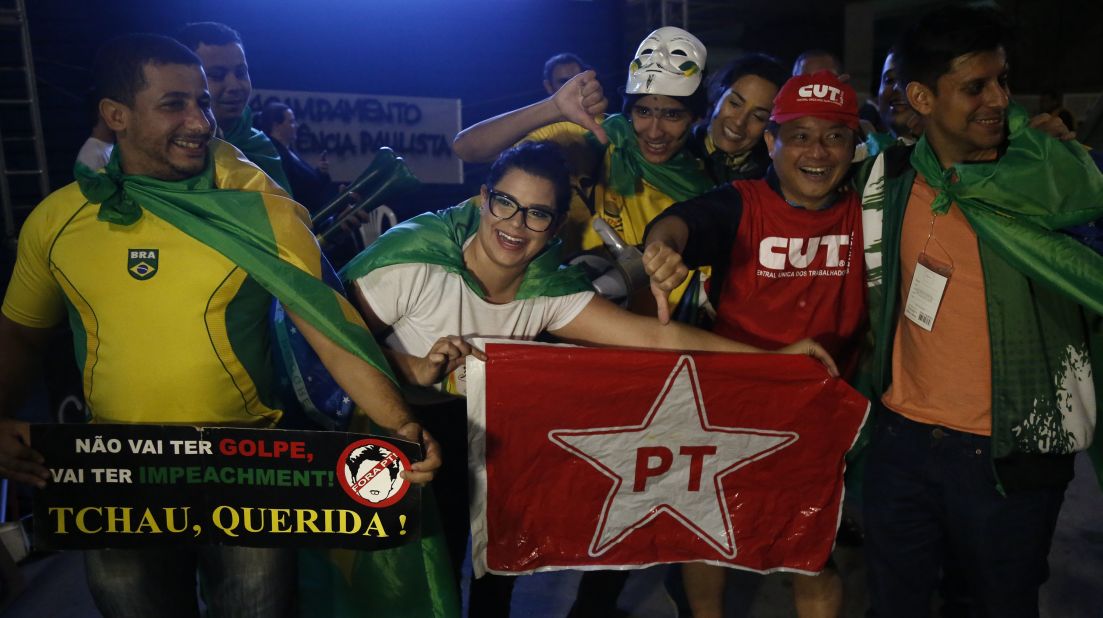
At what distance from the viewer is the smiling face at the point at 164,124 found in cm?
208

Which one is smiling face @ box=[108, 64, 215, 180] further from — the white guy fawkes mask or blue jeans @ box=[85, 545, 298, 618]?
the white guy fawkes mask

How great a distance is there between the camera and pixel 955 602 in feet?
11.4

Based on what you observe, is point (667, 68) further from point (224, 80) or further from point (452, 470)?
point (224, 80)

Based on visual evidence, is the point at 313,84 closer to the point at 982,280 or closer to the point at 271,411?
the point at 271,411

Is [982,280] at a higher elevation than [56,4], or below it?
below

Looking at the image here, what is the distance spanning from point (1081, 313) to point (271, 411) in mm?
2138

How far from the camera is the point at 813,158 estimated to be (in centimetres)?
246

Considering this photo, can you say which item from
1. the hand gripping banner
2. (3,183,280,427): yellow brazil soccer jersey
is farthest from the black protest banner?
the hand gripping banner

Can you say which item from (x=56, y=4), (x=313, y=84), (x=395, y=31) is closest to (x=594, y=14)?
(x=395, y=31)

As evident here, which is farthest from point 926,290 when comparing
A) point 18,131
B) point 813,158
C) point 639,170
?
point 18,131

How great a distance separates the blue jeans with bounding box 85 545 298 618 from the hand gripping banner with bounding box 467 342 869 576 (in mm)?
576

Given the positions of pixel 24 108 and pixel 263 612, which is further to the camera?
pixel 24 108

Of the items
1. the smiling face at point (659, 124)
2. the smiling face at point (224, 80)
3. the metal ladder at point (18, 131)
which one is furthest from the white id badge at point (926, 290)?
the metal ladder at point (18, 131)

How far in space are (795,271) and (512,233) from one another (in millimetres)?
827
